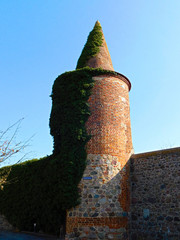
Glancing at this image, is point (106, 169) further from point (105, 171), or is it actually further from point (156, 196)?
point (156, 196)

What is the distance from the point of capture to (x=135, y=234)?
11.2 metres

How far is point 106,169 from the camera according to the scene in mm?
11117

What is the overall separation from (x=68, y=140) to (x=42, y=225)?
5340 millimetres

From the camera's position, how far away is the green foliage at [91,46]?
14.6 meters

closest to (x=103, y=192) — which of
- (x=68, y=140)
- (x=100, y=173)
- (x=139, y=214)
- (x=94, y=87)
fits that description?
(x=100, y=173)

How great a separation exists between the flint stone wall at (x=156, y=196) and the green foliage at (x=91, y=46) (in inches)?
259

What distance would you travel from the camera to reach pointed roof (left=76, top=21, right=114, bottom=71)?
555 inches

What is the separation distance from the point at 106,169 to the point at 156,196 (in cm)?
262

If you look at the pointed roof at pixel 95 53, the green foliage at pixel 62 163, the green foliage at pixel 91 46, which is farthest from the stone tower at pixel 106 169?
the green foliage at pixel 91 46

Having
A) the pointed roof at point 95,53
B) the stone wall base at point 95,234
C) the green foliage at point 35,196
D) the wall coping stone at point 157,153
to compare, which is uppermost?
the pointed roof at point 95,53

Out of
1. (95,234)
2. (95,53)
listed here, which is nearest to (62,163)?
(95,234)

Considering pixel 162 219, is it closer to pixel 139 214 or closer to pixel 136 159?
pixel 139 214

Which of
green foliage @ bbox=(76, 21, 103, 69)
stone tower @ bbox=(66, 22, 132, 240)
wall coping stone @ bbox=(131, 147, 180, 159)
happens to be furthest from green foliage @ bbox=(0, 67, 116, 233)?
wall coping stone @ bbox=(131, 147, 180, 159)

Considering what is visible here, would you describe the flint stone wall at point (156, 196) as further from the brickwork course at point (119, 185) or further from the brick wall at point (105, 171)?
the brick wall at point (105, 171)
